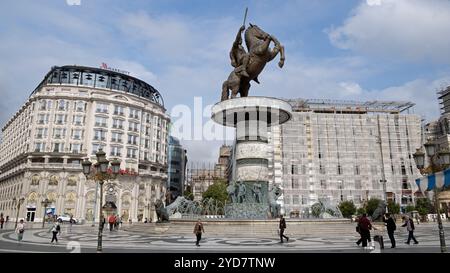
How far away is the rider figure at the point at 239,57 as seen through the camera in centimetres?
2488

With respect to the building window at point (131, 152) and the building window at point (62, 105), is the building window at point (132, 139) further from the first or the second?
the building window at point (62, 105)

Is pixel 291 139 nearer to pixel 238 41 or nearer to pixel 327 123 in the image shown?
pixel 327 123

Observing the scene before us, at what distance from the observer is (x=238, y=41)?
2562cm

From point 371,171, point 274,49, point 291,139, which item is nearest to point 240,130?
point 274,49

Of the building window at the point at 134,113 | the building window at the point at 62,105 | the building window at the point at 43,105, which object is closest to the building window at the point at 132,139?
the building window at the point at 134,113

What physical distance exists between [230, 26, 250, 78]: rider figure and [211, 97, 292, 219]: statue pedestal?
3188 millimetres

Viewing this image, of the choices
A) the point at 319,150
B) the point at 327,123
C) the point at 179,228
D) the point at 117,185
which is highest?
the point at 327,123

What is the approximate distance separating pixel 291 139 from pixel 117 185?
34.5 m

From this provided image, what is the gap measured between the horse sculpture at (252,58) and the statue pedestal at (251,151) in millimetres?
2302

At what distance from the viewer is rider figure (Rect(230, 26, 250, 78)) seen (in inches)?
979

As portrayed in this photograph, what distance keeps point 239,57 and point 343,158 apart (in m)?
46.0

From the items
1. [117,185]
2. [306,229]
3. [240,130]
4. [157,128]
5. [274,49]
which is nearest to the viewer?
[306,229]

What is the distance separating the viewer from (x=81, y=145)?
204ft

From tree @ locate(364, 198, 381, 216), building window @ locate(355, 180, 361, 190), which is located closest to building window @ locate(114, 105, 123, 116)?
building window @ locate(355, 180, 361, 190)
